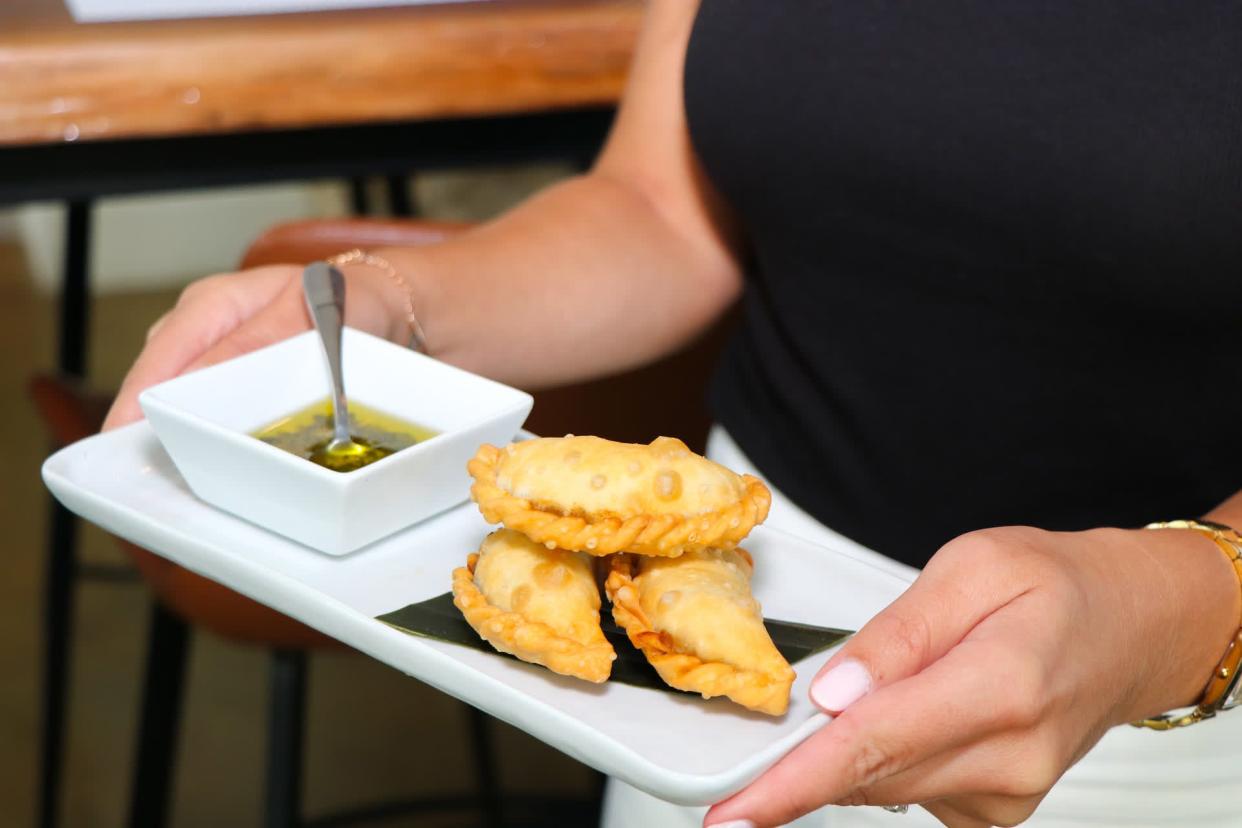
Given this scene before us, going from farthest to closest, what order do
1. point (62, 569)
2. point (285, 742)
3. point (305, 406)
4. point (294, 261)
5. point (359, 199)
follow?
point (359, 199) → point (62, 569) → point (285, 742) → point (294, 261) → point (305, 406)

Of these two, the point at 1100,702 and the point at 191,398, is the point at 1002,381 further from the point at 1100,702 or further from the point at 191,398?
the point at 191,398

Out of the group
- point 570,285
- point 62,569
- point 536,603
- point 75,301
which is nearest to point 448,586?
point 536,603

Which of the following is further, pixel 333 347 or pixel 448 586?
pixel 333 347

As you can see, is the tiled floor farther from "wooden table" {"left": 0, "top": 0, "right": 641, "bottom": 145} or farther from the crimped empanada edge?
the crimped empanada edge

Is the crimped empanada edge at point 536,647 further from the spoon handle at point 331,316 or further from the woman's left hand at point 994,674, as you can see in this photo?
the spoon handle at point 331,316

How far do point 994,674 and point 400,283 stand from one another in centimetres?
60

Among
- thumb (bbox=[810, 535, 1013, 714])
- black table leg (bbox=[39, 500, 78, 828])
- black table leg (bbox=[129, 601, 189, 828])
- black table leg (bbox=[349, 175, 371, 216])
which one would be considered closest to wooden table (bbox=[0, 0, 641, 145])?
black table leg (bbox=[129, 601, 189, 828])

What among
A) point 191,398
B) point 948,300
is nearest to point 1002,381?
point 948,300

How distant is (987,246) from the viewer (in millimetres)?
945

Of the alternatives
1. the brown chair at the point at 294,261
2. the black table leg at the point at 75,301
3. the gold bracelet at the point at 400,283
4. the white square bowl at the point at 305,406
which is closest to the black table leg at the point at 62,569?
the black table leg at the point at 75,301

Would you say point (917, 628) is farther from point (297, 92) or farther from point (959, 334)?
point (297, 92)

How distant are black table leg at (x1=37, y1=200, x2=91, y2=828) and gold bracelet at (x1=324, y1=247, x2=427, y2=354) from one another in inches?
39.5

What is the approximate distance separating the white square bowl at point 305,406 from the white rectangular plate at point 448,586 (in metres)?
0.02

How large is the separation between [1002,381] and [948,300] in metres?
0.07
